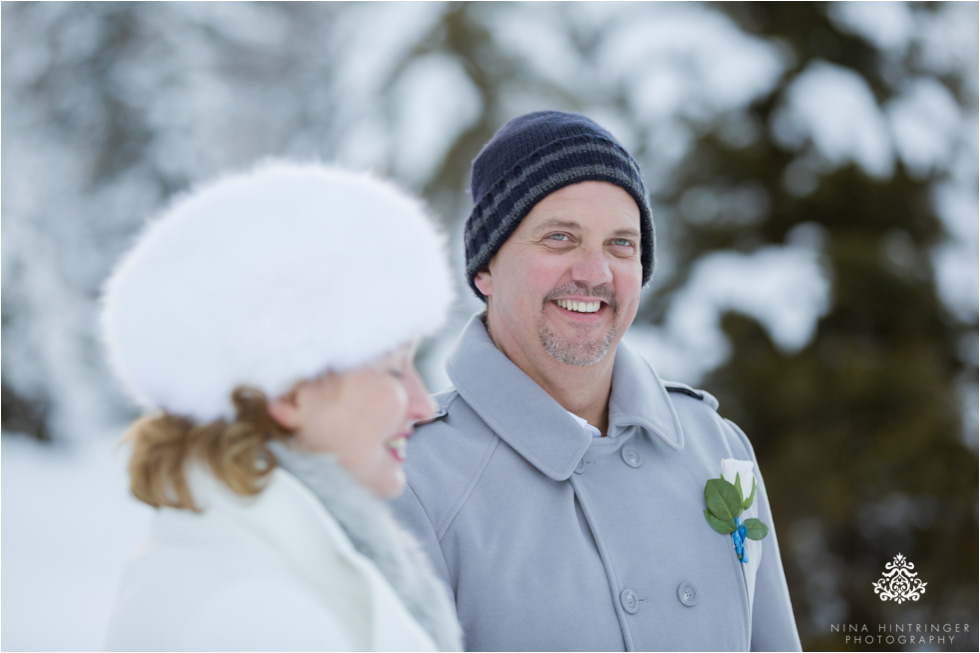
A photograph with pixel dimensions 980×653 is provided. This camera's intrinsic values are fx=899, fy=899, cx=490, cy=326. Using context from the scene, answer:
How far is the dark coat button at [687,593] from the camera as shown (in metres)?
1.93

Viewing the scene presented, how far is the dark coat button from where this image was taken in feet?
6.32

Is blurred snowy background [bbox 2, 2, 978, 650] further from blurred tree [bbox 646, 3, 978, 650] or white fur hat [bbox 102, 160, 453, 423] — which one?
white fur hat [bbox 102, 160, 453, 423]

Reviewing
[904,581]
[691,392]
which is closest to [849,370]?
[904,581]

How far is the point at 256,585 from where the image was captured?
41.6 inches

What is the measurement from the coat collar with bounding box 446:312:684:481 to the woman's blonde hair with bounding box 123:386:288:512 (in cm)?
90

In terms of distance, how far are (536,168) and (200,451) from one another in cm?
121

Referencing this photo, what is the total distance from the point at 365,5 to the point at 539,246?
527 centimetres

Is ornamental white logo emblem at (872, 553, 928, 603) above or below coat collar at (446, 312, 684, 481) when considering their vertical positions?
below

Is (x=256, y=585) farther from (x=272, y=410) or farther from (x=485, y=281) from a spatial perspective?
(x=485, y=281)

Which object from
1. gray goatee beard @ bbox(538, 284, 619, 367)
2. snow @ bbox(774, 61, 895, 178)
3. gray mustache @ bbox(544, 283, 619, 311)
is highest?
gray mustache @ bbox(544, 283, 619, 311)

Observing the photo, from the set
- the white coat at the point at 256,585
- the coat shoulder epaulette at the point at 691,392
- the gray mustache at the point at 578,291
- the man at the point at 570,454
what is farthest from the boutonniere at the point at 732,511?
the white coat at the point at 256,585

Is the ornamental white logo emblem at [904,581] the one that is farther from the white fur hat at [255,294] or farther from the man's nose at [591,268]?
the white fur hat at [255,294]

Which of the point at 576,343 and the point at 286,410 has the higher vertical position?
the point at 286,410

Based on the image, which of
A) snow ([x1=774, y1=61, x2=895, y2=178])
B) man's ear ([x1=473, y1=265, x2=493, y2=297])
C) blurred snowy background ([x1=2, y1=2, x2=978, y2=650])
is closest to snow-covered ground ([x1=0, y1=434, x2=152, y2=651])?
blurred snowy background ([x1=2, y1=2, x2=978, y2=650])
